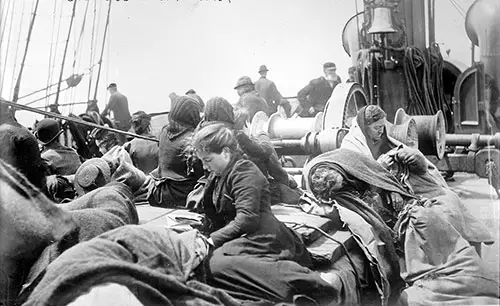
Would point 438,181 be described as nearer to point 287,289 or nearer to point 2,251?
point 287,289

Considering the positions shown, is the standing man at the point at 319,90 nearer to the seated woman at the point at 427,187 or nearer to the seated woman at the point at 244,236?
the seated woman at the point at 427,187

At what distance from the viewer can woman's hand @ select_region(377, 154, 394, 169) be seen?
12.3ft

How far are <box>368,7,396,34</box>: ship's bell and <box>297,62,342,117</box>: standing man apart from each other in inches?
16.9

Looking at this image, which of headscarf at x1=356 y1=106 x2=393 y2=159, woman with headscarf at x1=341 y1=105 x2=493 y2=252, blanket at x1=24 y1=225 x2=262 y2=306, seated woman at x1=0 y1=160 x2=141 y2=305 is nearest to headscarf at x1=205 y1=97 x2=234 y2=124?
blanket at x1=24 y1=225 x2=262 y2=306

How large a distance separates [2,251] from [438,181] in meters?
2.47

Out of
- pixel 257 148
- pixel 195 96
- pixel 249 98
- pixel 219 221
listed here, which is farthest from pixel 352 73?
pixel 219 221

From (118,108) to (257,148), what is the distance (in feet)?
2.22

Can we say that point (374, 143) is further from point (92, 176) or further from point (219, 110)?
point (92, 176)

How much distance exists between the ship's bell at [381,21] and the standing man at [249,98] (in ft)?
2.65

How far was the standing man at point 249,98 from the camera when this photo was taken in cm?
304

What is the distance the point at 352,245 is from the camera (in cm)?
344

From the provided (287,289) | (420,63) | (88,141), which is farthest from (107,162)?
(420,63)

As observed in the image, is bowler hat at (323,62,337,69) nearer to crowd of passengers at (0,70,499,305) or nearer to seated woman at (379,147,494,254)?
crowd of passengers at (0,70,499,305)

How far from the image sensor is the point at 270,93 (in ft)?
10.8
